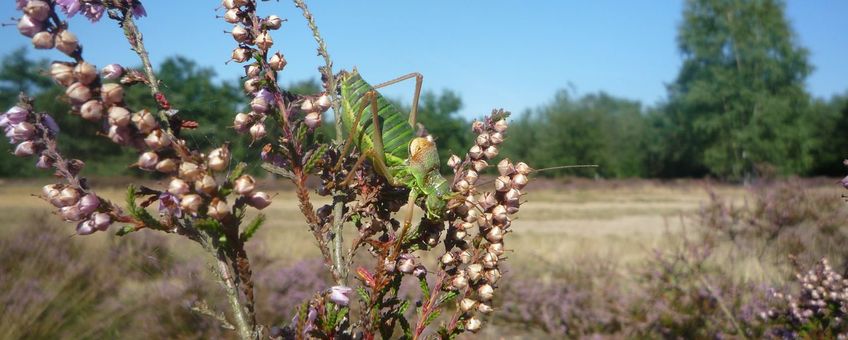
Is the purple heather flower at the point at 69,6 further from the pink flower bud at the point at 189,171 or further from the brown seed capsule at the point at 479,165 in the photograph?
the brown seed capsule at the point at 479,165

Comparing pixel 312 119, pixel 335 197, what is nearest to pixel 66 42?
pixel 312 119

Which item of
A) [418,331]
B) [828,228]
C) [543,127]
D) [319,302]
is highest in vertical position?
[543,127]

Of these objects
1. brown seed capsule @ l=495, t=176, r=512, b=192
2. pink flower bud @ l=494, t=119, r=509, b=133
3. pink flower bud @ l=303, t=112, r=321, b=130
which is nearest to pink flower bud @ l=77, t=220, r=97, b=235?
pink flower bud @ l=303, t=112, r=321, b=130

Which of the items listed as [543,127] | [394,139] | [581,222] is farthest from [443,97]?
[394,139]

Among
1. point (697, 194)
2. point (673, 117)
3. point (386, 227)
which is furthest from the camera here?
point (673, 117)

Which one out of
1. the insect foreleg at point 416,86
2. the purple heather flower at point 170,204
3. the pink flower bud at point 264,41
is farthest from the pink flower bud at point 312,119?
the insect foreleg at point 416,86

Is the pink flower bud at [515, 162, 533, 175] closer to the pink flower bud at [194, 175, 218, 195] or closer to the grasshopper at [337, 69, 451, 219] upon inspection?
the grasshopper at [337, 69, 451, 219]

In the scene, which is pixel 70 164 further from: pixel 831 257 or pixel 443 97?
pixel 443 97
